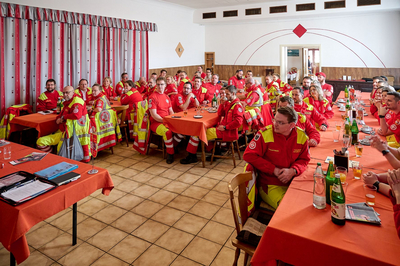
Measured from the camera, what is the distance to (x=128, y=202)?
3.60m

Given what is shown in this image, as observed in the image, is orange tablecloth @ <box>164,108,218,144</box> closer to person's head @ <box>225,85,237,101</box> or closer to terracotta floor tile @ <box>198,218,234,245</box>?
person's head @ <box>225,85,237,101</box>

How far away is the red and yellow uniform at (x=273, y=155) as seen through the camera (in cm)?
252

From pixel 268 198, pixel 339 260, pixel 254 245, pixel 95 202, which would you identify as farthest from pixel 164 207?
pixel 339 260

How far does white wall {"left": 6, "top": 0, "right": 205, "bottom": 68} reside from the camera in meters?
7.25

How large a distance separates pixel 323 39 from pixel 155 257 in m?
11.0

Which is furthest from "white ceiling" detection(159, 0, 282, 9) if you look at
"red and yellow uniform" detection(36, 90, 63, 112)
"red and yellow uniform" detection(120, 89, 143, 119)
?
"red and yellow uniform" detection(36, 90, 63, 112)

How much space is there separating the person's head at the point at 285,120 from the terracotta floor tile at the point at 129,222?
1901 millimetres

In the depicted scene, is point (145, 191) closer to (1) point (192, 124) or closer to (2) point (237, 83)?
(1) point (192, 124)

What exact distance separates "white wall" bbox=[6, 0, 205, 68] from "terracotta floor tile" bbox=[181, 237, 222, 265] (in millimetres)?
6382

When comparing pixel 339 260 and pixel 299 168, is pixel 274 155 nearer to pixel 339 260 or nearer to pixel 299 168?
pixel 299 168

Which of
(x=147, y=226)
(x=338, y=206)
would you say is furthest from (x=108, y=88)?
(x=338, y=206)

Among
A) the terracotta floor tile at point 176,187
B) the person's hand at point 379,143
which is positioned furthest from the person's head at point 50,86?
the person's hand at point 379,143

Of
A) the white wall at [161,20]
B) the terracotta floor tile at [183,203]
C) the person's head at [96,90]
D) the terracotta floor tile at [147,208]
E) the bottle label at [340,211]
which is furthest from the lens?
the white wall at [161,20]

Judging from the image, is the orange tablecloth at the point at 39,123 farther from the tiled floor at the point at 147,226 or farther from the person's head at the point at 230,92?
the person's head at the point at 230,92
